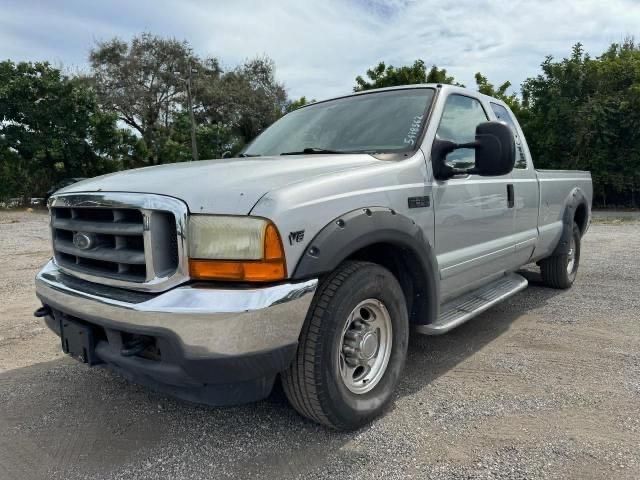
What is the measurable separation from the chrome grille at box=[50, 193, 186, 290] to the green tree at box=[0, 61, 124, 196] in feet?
70.2

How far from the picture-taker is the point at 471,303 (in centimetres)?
359

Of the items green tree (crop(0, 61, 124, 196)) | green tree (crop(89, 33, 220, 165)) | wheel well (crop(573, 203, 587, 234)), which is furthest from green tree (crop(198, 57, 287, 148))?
wheel well (crop(573, 203, 587, 234))

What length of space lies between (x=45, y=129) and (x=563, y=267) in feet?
73.3

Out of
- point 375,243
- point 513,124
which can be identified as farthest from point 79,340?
point 513,124

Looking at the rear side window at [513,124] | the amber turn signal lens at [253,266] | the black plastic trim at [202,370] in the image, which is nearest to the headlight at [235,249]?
the amber turn signal lens at [253,266]

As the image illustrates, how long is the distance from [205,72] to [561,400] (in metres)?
34.5

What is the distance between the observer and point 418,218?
114 inches

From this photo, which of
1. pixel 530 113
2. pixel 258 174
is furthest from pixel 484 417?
pixel 530 113

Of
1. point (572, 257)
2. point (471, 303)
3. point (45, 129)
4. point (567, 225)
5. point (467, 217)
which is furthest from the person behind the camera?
point (45, 129)

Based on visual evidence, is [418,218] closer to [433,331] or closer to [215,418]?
[433,331]

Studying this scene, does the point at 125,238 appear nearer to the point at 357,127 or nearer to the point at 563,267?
the point at 357,127

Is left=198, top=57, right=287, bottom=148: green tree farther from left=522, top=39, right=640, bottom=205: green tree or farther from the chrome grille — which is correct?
the chrome grille

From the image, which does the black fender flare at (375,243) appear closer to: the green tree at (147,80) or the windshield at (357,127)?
the windshield at (357,127)

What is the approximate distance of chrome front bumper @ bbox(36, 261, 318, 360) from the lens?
2.01 m
